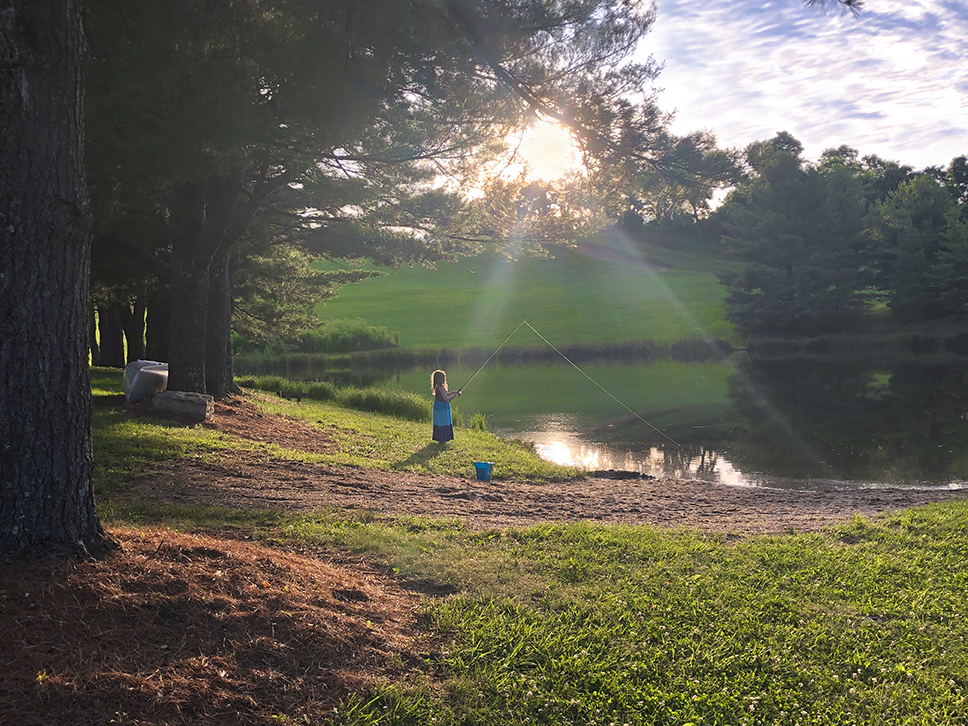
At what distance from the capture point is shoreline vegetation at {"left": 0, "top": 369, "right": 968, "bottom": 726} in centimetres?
326

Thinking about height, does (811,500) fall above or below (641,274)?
below

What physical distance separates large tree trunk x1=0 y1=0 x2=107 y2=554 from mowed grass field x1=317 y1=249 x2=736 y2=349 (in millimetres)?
43369

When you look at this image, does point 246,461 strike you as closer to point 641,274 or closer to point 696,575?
point 696,575

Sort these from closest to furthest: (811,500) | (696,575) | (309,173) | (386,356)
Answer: (696,575)
(811,500)
(309,173)
(386,356)

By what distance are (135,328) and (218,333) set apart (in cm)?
926

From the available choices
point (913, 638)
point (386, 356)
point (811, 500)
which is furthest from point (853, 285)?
point (913, 638)

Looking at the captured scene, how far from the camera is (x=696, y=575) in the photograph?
5.38 metres

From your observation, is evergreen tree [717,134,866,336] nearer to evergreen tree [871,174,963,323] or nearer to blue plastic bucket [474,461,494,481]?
evergreen tree [871,174,963,323]

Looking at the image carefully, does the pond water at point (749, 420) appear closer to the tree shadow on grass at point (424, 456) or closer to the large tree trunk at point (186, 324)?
the tree shadow on grass at point (424, 456)

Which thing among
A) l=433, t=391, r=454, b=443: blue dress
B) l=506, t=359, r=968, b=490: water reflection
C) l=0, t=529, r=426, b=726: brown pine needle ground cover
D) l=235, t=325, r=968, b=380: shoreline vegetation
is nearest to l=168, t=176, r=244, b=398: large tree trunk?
l=433, t=391, r=454, b=443: blue dress

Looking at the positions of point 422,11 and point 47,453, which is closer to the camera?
point 47,453

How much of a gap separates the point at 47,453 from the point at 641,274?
65318mm

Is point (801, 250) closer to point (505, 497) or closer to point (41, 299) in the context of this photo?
point (505, 497)

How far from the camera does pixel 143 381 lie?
1302 cm
